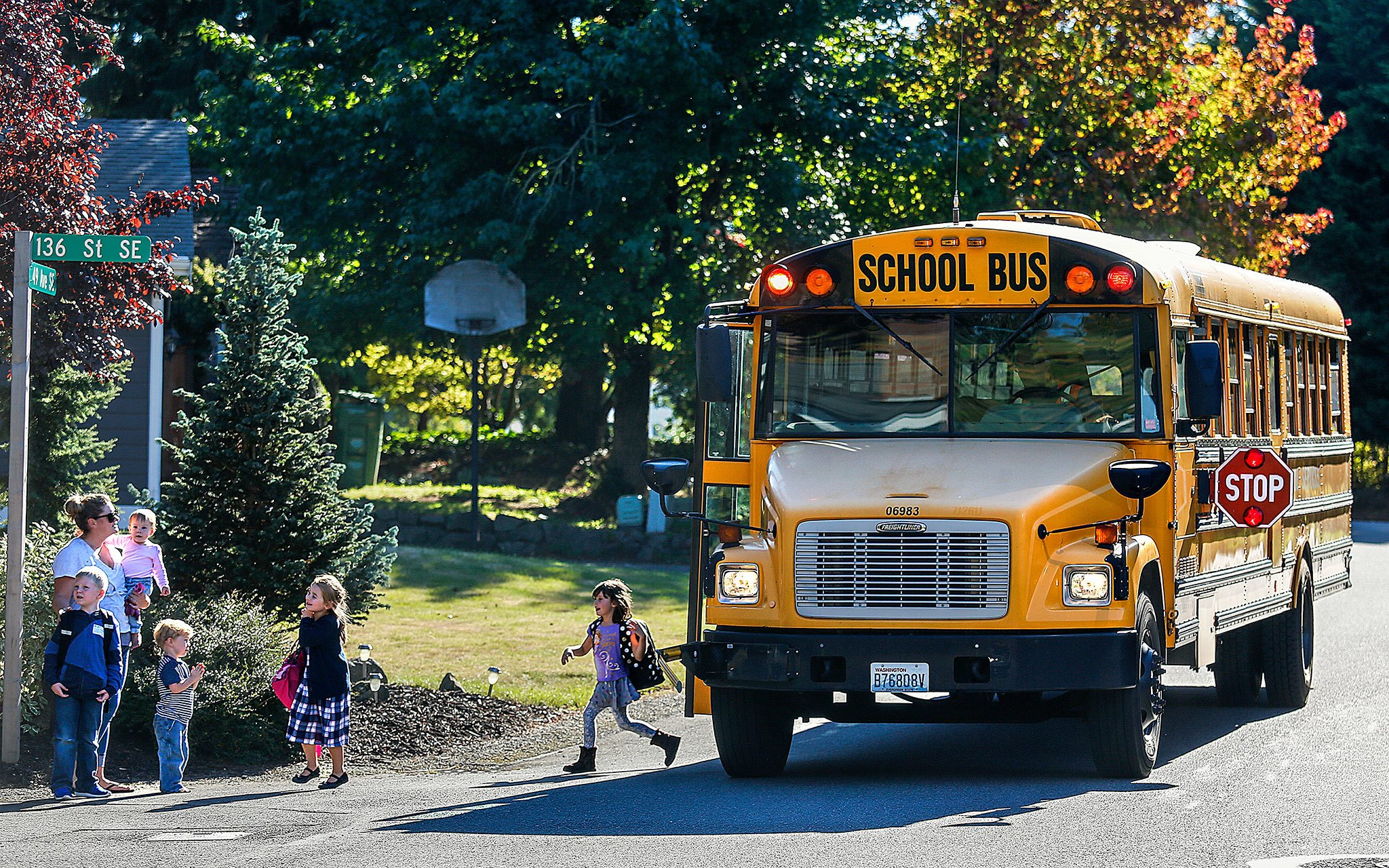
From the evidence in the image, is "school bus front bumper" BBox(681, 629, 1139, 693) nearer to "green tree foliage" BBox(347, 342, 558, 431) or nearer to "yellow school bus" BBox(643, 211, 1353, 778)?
"yellow school bus" BBox(643, 211, 1353, 778)

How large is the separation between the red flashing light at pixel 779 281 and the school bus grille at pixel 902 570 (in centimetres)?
152

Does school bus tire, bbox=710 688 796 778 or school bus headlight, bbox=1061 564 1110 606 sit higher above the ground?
school bus headlight, bbox=1061 564 1110 606

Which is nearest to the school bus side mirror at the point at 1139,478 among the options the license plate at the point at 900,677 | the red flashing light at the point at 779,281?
the license plate at the point at 900,677

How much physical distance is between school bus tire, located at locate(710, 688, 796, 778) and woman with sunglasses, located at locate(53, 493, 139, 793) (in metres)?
3.17

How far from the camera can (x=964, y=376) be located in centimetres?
986

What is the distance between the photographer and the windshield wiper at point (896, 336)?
9.90 meters

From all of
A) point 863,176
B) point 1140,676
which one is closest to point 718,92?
point 863,176

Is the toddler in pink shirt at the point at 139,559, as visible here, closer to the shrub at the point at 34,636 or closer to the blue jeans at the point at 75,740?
the shrub at the point at 34,636

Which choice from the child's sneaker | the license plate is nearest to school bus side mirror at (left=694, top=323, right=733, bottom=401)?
the license plate

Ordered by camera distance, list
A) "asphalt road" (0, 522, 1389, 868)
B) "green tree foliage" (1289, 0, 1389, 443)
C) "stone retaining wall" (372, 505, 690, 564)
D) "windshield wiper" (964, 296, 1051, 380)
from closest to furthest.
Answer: "asphalt road" (0, 522, 1389, 868) < "windshield wiper" (964, 296, 1051, 380) < "stone retaining wall" (372, 505, 690, 564) < "green tree foliage" (1289, 0, 1389, 443)

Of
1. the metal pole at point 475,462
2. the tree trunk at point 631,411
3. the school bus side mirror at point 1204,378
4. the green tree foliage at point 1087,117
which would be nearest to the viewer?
the school bus side mirror at point 1204,378

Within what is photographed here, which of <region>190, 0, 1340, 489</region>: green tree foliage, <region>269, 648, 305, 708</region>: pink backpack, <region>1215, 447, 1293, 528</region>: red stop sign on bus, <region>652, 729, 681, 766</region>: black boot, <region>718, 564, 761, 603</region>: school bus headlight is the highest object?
<region>190, 0, 1340, 489</region>: green tree foliage

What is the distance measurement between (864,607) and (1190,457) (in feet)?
7.77

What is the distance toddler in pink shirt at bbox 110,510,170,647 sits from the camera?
10.6m
